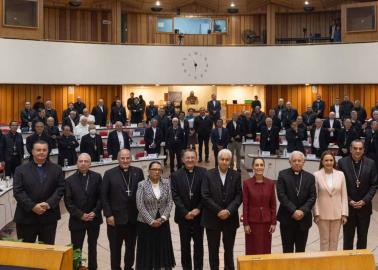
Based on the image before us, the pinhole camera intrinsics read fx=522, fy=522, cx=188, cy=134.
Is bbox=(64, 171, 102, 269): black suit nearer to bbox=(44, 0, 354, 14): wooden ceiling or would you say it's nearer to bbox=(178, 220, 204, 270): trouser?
bbox=(178, 220, 204, 270): trouser

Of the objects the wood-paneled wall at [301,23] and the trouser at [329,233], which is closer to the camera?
the trouser at [329,233]

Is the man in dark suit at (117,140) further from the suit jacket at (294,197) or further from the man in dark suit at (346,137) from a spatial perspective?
the suit jacket at (294,197)

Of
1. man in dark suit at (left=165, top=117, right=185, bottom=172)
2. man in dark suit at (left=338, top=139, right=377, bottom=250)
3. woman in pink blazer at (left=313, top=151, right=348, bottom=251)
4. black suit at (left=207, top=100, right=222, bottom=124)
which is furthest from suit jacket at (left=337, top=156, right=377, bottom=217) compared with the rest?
black suit at (left=207, top=100, right=222, bottom=124)

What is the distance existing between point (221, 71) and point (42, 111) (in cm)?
898

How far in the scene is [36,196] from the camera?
6.39 m

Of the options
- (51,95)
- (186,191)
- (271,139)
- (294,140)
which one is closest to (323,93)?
(271,139)

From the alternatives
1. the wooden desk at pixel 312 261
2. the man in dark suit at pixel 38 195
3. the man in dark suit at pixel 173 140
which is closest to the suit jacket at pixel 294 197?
the wooden desk at pixel 312 261

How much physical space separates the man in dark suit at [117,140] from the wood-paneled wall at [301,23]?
13353 millimetres

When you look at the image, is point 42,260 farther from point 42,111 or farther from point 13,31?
point 13,31

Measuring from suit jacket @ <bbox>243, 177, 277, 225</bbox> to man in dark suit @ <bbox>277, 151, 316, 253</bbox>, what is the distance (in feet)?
0.58

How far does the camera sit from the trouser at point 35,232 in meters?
6.45

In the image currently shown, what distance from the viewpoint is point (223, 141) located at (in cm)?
1441

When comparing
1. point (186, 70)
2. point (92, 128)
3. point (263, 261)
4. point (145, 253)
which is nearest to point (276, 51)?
point (186, 70)

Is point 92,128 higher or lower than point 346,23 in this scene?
lower
